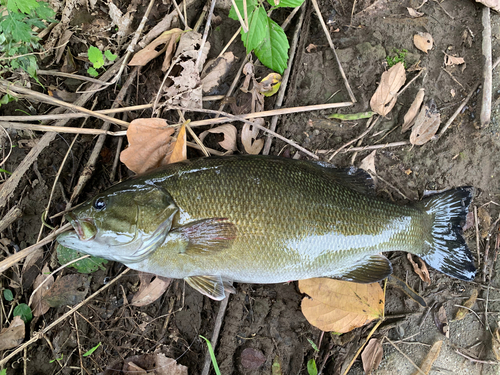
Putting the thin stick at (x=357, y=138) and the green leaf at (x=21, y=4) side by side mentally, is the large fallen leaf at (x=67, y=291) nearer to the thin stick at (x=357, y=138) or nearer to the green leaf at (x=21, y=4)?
the green leaf at (x=21, y=4)

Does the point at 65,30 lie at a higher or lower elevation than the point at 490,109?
higher

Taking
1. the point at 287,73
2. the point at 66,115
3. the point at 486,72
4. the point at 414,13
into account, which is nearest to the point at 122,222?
the point at 66,115

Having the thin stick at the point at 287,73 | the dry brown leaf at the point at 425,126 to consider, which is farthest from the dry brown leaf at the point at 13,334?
the dry brown leaf at the point at 425,126

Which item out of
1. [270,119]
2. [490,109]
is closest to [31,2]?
[270,119]

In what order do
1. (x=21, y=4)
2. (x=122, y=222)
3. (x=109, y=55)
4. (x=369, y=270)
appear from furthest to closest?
(x=109, y=55)
(x=369, y=270)
(x=122, y=222)
(x=21, y=4)

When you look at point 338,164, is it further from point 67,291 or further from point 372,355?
point 67,291

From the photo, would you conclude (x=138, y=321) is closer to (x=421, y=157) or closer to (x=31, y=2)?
(x=31, y=2)
